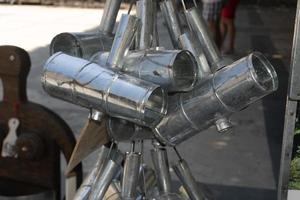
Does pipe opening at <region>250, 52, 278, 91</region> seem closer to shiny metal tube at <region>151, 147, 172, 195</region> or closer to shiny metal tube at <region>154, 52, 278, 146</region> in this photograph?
shiny metal tube at <region>154, 52, 278, 146</region>

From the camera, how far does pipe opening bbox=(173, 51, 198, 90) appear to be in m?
1.56

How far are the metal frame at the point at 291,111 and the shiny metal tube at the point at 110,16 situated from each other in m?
0.61

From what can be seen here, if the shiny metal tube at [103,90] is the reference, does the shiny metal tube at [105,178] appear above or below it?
below

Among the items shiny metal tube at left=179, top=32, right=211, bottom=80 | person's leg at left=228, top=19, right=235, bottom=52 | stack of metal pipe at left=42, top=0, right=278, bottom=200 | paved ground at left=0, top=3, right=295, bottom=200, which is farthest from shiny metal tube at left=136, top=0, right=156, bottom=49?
person's leg at left=228, top=19, right=235, bottom=52

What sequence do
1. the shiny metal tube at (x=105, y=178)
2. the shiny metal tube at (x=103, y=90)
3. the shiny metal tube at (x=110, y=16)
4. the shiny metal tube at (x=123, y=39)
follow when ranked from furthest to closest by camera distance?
the shiny metal tube at (x=110, y=16) < the shiny metal tube at (x=105, y=178) < the shiny metal tube at (x=123, y=39) < the shiny metal tube at (x=103, y=90)

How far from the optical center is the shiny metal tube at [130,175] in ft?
5.66

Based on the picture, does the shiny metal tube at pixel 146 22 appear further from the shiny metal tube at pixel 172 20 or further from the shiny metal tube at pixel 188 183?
the shiny metal tube at pixel 188 183

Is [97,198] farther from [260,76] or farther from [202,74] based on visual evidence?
[260,76]

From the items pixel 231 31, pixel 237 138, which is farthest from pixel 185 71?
pixel 231 31

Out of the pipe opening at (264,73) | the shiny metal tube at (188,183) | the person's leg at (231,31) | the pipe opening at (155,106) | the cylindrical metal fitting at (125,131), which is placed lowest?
the person's leg at (231,31)

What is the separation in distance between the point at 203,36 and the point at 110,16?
35 cm

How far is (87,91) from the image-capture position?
5.11 feet

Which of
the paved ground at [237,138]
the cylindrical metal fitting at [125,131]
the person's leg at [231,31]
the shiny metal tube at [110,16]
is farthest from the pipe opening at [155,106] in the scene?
the person's leg at [231,31]

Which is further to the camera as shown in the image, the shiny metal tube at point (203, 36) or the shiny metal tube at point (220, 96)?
the shiny metal tube at point (203, 36)
